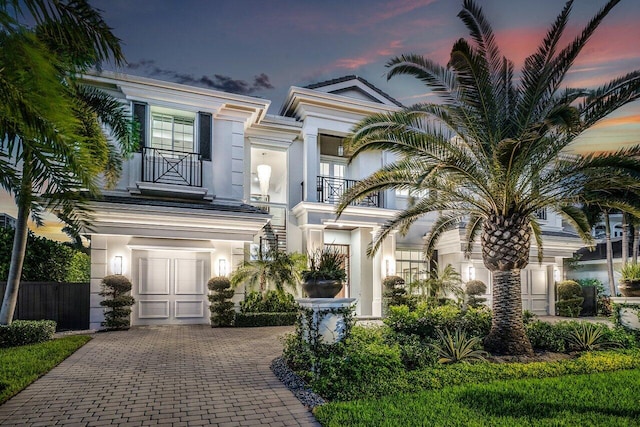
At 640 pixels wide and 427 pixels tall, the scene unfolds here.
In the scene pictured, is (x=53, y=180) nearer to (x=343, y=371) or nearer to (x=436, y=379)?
(x=343, y=371)

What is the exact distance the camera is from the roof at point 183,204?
41.1 ft

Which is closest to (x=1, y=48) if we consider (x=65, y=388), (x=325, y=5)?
(x=65, y=388)

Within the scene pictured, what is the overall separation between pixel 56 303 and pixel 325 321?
30.9 feet

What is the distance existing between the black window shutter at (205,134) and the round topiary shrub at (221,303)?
4220mm

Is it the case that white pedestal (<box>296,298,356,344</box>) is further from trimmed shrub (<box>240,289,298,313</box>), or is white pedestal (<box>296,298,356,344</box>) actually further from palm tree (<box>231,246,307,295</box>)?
trimmed shrub (<box>240,289,298,313</box>)

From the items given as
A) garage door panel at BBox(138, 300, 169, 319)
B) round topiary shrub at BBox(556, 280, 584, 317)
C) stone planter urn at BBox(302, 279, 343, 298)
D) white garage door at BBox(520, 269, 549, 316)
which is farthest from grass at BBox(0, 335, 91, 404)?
round topiary shrub at BBox(556, 280, 584, 317)

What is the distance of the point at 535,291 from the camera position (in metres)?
19.2

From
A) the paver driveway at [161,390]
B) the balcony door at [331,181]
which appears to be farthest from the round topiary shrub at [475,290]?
the paver driveway at [161,390]

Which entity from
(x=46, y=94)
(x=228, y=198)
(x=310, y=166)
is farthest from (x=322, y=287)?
(x=310, y=166)

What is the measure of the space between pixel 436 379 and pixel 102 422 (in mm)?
4544

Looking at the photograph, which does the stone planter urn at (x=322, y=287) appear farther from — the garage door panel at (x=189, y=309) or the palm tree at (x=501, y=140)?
the garage door panel at (x=189, y=309)

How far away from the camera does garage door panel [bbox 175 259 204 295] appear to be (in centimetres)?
1400

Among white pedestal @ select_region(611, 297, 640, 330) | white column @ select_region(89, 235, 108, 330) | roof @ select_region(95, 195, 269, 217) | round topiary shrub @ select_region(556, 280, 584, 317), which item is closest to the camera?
white pedestal @ select_region(611, 297, 640, 330)

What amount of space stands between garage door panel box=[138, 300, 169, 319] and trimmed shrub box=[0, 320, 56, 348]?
11.0 feet
